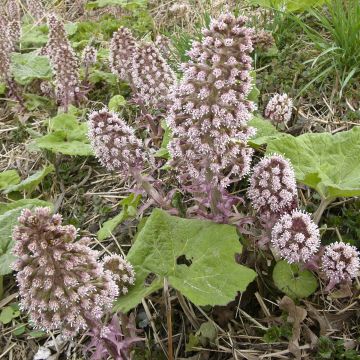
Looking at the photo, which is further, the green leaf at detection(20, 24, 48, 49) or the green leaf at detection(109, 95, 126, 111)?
the green leaf at detection(20, 24, 48, 49)

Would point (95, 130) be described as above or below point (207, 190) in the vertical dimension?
above

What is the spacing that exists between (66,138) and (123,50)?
3.24 feet

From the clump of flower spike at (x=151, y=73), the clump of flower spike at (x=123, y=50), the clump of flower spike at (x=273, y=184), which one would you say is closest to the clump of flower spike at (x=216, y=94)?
the clump of flower spike at (x=273, y=184)

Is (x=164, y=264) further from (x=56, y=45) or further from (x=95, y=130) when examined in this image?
(x=56, y=45)

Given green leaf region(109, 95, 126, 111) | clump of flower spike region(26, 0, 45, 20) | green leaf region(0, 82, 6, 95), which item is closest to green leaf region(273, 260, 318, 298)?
green leaf region(109, 95, 126, 111)

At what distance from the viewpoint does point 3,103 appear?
5.94 metres

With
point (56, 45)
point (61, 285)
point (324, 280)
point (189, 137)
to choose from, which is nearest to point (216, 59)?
point (189, 137)

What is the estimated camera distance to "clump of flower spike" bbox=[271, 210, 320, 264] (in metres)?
2.90

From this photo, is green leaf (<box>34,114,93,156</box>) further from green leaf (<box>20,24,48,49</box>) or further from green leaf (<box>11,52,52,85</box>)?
green leaf (<box>20,24,48,49</box>)

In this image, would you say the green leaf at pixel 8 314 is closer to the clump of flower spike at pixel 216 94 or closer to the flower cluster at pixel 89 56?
the clump of flower spike at pixel 216 94

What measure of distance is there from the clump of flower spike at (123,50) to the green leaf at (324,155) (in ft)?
6.34

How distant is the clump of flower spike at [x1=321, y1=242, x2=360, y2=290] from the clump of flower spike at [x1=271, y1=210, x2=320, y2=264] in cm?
12

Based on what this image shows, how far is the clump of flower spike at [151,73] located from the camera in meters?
4.26

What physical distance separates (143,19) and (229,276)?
454cm
